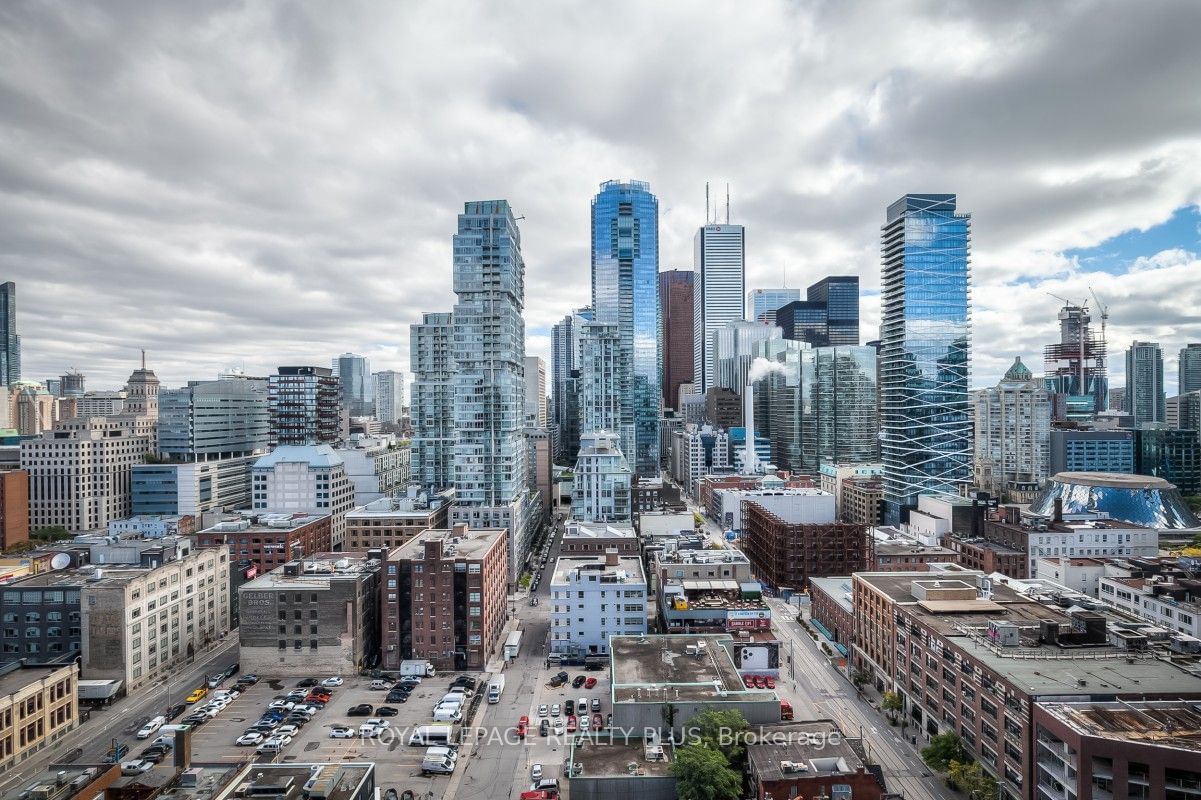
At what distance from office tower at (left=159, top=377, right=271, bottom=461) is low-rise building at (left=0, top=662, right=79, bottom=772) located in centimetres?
9480

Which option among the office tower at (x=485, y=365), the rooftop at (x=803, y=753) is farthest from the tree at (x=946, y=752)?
the office tower at (x=485, y=365)

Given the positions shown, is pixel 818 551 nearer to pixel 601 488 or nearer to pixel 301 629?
pixel 601 488

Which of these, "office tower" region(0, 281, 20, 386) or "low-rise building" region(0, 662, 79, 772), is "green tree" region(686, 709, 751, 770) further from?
"office tower" region(0, 281, 20, 386)

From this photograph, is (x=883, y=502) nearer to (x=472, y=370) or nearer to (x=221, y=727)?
(x=472, y=370)

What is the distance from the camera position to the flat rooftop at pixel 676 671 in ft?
154

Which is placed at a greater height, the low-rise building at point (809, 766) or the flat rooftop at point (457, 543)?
the flat rooftop at point (457, 543)

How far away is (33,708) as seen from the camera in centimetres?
4953

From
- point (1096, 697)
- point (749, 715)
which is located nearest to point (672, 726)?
point (749, 715)

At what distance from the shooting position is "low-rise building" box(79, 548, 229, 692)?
60250 millimetres

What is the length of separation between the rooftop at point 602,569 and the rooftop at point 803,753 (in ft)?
91.0

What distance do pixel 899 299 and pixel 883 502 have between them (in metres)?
39.5

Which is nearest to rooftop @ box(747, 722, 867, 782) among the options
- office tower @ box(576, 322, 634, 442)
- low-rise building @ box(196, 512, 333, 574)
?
low-rise building @ box(196, 512, 333, 574)

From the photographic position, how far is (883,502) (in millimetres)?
131250

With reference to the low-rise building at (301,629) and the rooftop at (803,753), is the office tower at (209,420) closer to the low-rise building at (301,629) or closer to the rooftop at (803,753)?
the low-rise building at (301,629)
